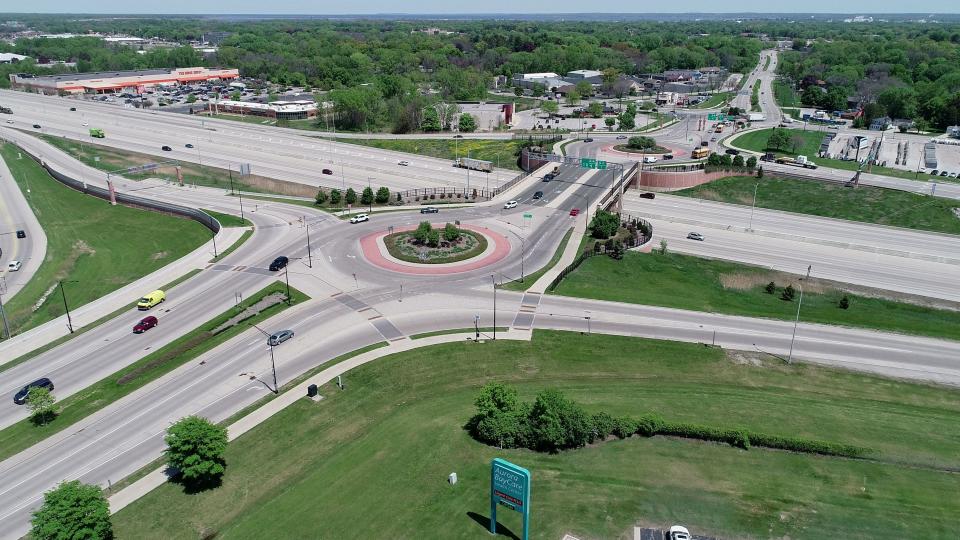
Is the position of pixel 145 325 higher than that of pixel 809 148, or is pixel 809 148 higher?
pixel 809 148

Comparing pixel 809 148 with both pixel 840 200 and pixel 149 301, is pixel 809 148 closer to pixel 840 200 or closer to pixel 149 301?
pixel 840 200

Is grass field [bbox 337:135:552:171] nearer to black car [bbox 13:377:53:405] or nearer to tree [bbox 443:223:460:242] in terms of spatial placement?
tree [bbox 443:223:460:242]

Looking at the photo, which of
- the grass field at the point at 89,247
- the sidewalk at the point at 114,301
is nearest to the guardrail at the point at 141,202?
the grass field at the point at 89,247

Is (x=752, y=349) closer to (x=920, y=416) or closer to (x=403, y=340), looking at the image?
(x=920, y=416)

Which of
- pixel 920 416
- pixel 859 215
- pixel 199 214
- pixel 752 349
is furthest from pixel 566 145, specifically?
pixel 920 416

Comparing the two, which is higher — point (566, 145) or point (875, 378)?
point (566, 145)

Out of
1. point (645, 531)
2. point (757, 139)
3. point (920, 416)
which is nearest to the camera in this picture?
point (645, 531)

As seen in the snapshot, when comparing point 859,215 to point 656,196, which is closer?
point 859,215

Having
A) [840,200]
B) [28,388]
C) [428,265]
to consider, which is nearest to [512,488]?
[28,388]
